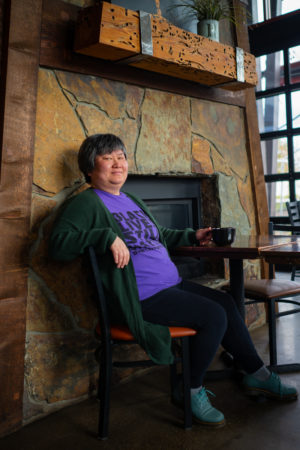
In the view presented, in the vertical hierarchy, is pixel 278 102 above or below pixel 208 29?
above

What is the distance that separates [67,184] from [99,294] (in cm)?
61

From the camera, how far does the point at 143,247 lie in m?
1.84

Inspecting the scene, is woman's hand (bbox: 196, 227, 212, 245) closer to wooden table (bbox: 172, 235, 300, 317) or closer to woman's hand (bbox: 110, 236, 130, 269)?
wooden table (bbox: 172, 235, 300, 317)

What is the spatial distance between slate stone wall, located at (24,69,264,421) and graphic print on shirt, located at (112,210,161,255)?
320 millimetres

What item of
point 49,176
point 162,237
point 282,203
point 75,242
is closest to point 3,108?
point 49,176

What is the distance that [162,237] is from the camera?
2.03 m

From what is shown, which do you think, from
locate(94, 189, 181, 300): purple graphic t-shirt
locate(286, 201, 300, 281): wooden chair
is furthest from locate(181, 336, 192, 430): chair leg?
locate(286, 201, 300, 281): wooden chair

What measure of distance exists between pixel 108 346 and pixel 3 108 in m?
1.03

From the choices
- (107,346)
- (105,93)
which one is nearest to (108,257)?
(107,346)

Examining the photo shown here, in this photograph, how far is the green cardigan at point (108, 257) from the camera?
1596 mm

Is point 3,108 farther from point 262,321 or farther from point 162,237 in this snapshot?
point 262,321

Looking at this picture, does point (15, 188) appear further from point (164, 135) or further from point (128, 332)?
point (164, 135)

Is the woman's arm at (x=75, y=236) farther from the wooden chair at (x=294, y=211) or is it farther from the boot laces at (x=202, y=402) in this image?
the wooden chair at (x=294, y=211)

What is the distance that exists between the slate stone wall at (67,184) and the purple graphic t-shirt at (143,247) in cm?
27
